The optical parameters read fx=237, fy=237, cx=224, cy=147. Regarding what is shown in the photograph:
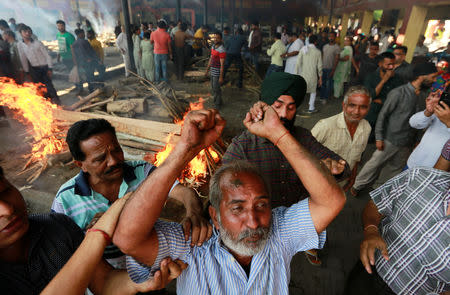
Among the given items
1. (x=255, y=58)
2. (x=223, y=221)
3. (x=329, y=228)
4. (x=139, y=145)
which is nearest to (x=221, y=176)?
(x=223, y=221)

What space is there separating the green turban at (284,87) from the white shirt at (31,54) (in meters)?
8.68

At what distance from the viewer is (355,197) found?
4.67 metres

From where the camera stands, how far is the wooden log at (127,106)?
6.16 m

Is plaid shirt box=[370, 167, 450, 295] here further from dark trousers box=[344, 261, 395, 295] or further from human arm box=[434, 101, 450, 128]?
human arm box=[434, 101, 450, 128]

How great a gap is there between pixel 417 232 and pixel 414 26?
1059 cm

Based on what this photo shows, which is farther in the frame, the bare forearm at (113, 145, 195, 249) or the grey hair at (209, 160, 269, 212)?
the grey hair at (209, 160, 269, 212)

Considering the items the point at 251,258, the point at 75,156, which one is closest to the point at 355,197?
the point at 251,258

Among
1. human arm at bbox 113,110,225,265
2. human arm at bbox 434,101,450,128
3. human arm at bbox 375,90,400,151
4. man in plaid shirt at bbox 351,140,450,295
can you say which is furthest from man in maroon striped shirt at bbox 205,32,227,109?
human arm at bbox 113,110,225,265

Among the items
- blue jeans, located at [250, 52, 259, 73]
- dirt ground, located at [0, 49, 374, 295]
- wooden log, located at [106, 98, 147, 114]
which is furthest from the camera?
blue jeans, located at [250, 52, 259, 73]

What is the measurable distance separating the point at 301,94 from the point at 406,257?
1.68 metres

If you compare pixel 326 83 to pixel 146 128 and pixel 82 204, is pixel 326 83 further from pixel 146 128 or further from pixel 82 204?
pixel 82 204

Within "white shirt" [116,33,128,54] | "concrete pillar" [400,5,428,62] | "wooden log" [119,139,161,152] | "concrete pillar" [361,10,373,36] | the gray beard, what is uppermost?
"concrete pillar" [361,10,373,36]

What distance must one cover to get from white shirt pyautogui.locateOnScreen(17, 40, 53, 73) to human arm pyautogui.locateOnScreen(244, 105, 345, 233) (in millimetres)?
9137

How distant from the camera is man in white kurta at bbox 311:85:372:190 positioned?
316cm
